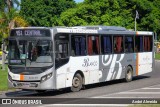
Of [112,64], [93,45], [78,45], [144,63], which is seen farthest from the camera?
[144,63]

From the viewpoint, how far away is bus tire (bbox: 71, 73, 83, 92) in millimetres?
19941

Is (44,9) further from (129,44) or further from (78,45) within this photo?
(78,45)

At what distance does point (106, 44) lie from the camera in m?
22.9

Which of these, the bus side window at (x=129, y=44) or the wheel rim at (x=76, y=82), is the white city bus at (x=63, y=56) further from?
the bus side window at (x=129, y=44)

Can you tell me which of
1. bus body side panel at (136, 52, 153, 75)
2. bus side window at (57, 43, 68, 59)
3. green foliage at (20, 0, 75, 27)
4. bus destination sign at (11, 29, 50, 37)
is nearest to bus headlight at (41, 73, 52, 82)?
bus side window at (57, 43, 68, 59)

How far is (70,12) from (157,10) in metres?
14.0

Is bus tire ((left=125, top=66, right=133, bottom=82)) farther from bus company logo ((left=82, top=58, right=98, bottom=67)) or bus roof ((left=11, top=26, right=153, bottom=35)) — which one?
bus company logo ((left=82, top=58, right=98, bottom=67))

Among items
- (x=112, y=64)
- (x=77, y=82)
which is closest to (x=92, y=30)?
(x=112, y=64)

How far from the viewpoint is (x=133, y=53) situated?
25.7 metres

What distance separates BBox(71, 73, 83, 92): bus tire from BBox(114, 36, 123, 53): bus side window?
3.98m

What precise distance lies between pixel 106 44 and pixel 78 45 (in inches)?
113

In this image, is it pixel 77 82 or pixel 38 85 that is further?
pixel 77 82

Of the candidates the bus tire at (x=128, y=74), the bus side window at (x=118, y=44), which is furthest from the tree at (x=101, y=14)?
the bus side window at (x=118, y=44)

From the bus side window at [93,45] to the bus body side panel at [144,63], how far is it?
4969 millimetres
